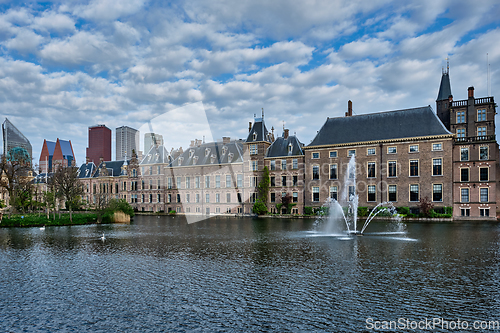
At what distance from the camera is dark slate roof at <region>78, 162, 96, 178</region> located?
97569mm

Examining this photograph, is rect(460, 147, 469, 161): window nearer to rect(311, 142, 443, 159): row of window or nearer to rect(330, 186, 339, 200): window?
rect(311, 142, 443, 159): row of window

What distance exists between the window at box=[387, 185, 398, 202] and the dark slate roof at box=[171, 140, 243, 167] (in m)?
29.6

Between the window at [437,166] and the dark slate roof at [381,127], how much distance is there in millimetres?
4090

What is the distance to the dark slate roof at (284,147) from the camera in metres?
65.8

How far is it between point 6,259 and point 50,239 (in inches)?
372

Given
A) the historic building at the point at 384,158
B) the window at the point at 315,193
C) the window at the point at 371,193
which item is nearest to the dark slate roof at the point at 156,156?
the historic building at the point at 384,158

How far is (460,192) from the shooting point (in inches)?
2056

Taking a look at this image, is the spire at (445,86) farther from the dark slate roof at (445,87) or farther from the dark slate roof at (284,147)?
the dark slate roof at (284,147)

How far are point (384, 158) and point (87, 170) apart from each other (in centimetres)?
8151

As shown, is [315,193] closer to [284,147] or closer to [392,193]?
[284,147]

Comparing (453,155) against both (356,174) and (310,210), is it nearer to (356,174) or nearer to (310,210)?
(356,174)

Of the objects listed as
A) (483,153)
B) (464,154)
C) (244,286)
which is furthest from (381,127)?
(244,286)

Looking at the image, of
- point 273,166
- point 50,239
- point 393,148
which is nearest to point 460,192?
point 393,148

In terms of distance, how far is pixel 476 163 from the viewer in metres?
51.5
